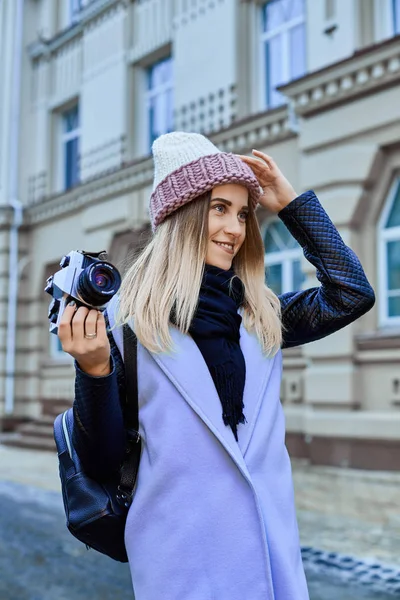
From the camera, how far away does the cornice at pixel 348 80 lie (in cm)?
672

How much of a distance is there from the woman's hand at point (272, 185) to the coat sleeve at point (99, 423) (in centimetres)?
64

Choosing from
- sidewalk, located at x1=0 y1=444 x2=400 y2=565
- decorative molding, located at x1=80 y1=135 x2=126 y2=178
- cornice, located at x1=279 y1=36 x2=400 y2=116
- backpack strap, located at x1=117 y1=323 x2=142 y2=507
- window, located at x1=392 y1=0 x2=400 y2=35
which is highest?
window, located at x1=392 y1=0 x2=400 y2=35

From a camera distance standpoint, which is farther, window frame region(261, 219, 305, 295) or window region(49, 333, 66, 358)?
window region(49, 333, 66, 358)

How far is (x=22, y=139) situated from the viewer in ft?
43.6

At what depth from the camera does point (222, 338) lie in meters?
1.54

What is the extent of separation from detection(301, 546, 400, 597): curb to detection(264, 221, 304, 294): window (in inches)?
180

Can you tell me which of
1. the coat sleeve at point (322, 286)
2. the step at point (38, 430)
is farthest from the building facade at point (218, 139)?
the coat sleeve at point (322, 286)

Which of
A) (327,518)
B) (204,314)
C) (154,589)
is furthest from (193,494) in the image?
(327,518)

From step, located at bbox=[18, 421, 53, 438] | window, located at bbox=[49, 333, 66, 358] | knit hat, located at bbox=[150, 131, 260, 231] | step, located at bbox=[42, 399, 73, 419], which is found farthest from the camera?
window, located at bbox=[49, 333, 66, 358]

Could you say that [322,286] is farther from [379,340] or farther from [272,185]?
[379,340]

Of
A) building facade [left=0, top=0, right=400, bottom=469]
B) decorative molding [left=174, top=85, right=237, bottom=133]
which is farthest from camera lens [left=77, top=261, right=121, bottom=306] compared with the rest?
decorative molding [left=174, top=85, right=237, bottom=133]

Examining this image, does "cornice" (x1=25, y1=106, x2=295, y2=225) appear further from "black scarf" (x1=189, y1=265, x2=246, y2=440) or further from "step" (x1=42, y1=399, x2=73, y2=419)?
"black scarf" (x1=189, y1=265, x2=246, y2=440)

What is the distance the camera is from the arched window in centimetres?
722

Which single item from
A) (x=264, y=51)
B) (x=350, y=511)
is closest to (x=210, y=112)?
(x=264, y=51)
